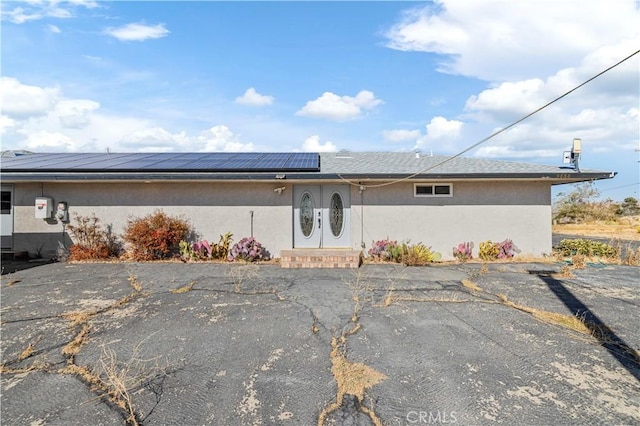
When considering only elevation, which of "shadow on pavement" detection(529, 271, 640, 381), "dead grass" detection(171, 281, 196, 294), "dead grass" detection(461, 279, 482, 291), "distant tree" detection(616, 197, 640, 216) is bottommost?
"shadow on pavement" detection(529, 271, 640, 381)

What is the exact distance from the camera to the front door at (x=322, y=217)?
10.4 m

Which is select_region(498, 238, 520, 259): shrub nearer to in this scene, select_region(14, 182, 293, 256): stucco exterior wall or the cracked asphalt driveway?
the cracked asphalt driveway

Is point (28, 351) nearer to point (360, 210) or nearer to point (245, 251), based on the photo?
point (245, 251)

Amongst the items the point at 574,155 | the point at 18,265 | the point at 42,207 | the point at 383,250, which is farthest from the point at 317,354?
the point at 574,155

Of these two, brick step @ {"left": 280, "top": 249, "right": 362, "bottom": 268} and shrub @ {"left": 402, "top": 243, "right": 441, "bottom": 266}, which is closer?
brick step @ {"left": 280, "top": 249, "right": 362, "bottom": 268}

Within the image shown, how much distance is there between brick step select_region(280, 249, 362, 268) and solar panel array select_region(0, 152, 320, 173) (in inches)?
101

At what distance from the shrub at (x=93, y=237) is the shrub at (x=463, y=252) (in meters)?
10.1

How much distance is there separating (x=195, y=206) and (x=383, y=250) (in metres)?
5.76

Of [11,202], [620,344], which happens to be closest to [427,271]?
[620,344]

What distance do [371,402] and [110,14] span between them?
10273 mm

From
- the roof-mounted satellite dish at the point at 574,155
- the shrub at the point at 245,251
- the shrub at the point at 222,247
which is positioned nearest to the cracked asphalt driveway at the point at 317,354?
the shrub at the point at 245,251

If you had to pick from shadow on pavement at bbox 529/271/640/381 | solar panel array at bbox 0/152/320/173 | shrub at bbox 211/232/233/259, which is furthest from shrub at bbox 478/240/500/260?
shrub at bbox 211/232/233/259

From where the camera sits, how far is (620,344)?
4.07m

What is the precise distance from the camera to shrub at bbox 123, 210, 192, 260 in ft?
31.1
